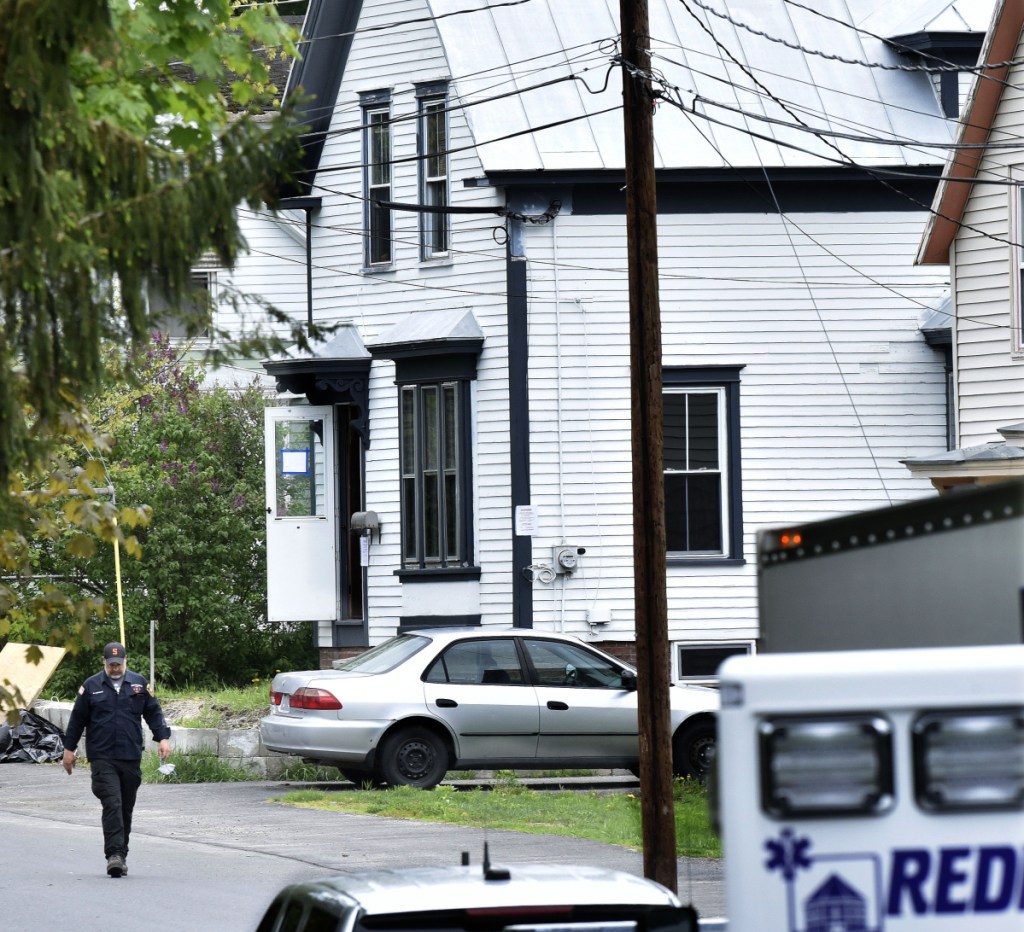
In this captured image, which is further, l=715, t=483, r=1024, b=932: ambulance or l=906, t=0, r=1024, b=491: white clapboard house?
l=906, t=0, r=1024, b=491: white clapboard house

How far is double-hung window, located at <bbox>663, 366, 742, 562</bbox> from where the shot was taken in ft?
73.7

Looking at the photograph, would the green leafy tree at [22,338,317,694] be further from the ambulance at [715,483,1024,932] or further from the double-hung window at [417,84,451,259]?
the ambulance at [715,483,1024,932]

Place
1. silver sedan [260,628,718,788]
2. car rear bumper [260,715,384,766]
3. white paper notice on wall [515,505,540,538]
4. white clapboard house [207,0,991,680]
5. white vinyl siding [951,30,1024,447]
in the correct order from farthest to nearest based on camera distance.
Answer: white clapboard house [207,0,991,680]
white paper notice on wall [515,505,540,538]
white vinyl siding [951,30,1024,447]
silver sedan [260,628,718,788]
car rear bumper [260,715,384,766]

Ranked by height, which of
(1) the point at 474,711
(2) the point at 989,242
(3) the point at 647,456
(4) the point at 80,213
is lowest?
(1) the point at 474,711

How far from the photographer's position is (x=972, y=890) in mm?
3166

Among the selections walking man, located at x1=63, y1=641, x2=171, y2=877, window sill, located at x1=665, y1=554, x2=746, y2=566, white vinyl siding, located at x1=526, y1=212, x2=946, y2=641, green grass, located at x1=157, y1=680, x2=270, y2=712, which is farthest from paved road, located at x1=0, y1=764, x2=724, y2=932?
window sill, located at x1=665, y1=554, x2=746, y2=566

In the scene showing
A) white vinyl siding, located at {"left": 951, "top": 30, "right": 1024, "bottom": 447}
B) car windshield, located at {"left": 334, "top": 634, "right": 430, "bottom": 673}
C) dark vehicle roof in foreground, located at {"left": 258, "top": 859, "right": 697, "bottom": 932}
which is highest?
white vinyl siding, located at {"left": 951, "top": 30, "right": 1024, "bottom": 447}

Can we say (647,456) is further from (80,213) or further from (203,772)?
(203,772)

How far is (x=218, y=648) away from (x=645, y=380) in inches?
675

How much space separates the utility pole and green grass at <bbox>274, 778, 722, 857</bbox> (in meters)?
1.81

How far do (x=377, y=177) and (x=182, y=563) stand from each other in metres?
7.84

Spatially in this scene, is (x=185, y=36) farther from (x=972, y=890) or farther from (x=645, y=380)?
(x=645, y=380)

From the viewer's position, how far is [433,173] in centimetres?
2339

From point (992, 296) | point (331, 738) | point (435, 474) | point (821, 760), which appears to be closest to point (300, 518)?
point (435, 474)
